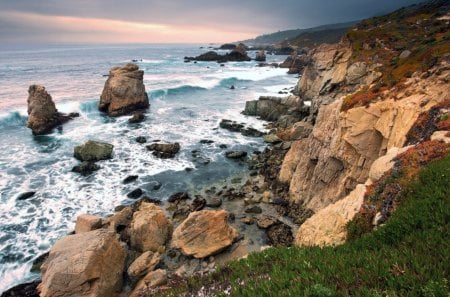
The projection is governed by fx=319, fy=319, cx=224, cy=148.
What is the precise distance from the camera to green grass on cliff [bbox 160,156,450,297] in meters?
5.41

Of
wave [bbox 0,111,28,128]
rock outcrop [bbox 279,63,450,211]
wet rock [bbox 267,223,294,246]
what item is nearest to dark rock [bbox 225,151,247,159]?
rock outcrop [bbox 279,63,450,211]

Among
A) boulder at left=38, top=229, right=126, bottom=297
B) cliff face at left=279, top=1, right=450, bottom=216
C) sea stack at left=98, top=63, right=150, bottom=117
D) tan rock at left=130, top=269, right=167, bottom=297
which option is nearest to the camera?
boulder at left=38, top=229, right=126, bottom=297

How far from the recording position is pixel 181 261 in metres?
18.4

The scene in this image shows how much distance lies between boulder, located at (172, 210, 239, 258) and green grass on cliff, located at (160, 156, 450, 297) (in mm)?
9658

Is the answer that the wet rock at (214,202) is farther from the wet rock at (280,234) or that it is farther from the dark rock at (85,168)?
the dark rock at (85,168)

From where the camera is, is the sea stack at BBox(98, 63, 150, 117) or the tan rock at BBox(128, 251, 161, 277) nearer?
the tan rock at BBox(128, 251, 161, 277)

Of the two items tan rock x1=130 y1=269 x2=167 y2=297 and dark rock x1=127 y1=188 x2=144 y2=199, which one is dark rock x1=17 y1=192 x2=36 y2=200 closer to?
dark rock x1=127 y1=188 x2=144 y2=199

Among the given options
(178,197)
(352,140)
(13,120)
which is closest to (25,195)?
(178,197)

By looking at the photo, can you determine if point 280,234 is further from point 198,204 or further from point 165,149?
point 165,149

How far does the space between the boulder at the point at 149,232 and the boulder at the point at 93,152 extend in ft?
→ 57.3

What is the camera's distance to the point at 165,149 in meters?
37.8

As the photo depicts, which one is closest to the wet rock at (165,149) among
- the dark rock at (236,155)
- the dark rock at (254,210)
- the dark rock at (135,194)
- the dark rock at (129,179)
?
the dark rock at (129,179)

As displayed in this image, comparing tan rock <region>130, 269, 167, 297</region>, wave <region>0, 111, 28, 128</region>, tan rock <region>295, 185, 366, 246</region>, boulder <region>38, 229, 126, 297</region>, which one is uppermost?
tan rock <region>295, 185, 366, 246</region>

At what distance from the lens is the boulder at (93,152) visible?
35.4m
